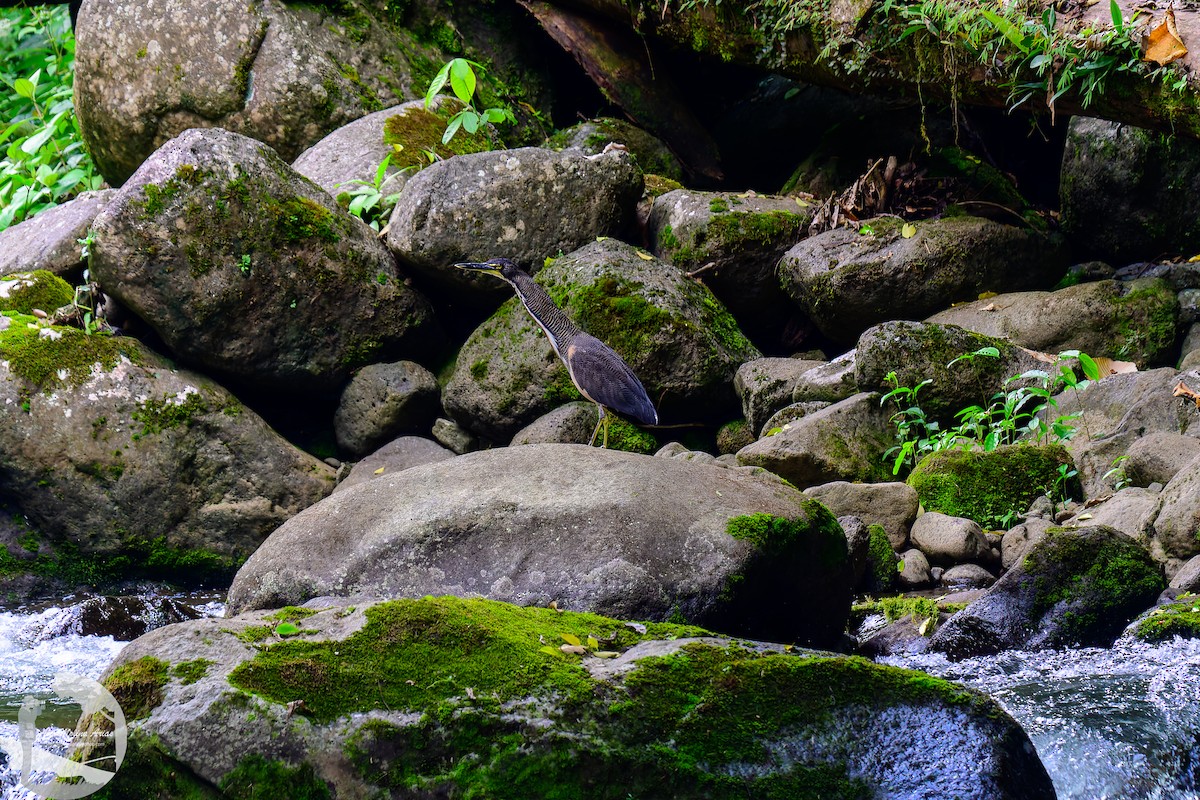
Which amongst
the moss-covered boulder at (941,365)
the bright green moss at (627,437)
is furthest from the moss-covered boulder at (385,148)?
the moss-covered boulder at (941,365)

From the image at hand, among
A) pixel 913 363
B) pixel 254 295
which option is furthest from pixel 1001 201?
pixel 254 295

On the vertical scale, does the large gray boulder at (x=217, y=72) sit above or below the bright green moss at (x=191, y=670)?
above

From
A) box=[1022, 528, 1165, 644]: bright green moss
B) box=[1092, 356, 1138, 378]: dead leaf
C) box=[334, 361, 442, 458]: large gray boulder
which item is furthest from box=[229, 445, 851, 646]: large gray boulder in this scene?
box=[1092, 356, 1138, 378]: dead leaf

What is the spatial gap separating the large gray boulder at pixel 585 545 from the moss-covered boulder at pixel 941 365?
207cm

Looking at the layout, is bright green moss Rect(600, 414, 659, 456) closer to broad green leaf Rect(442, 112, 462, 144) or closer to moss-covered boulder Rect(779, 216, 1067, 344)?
moss-covered boulder Rect(779, 216, 1067, 344)

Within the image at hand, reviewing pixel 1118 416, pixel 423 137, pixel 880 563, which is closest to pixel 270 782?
pixel 880 563

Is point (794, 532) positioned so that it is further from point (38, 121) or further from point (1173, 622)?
point (38, 121)

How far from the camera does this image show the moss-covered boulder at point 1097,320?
255 inches

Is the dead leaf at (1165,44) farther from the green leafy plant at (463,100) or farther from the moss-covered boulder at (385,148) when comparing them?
the moss-covered boulder at (385,148)

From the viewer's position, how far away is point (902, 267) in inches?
276

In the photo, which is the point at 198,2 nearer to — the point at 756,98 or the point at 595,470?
the point at 756,98

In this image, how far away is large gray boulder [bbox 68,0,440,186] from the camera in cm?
835

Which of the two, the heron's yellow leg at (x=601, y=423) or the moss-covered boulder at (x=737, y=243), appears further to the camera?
the moss-covered boulder at (x=737, y=243)

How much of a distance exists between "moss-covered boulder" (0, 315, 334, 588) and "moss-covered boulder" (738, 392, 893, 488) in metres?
2.95
